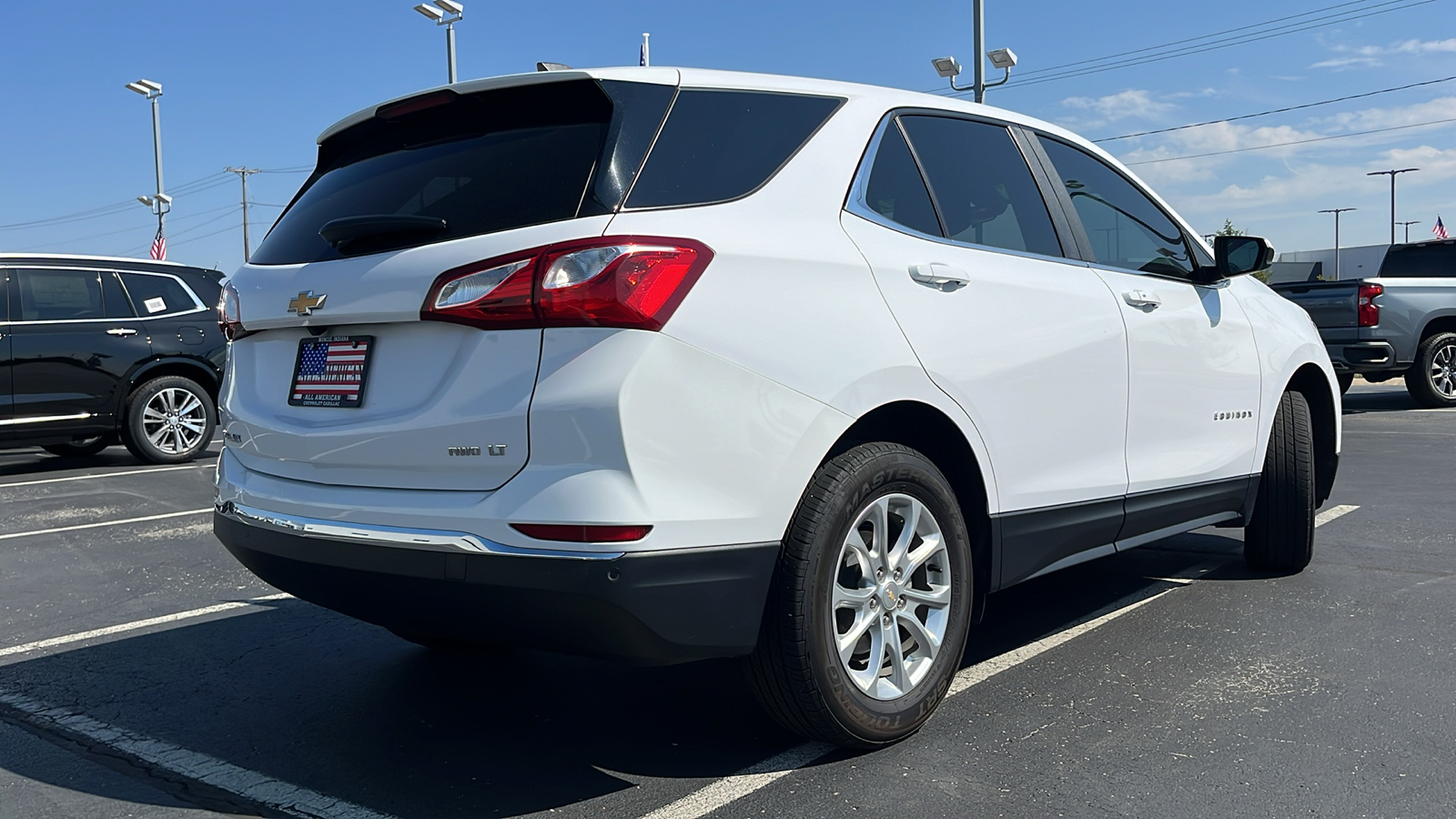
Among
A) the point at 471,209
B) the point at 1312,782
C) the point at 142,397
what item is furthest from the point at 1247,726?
the point at 142,397

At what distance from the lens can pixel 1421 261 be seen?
15.6 metres

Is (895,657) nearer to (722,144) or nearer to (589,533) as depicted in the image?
(589,533)

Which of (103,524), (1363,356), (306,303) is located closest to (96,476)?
(103,524)

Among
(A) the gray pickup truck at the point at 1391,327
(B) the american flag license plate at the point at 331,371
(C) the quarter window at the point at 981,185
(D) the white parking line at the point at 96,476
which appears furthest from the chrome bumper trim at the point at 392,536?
(A) the gray pickup truck at the point at 1391,327

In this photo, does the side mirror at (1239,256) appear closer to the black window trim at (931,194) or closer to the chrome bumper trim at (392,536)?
the black window trim at (931,194)

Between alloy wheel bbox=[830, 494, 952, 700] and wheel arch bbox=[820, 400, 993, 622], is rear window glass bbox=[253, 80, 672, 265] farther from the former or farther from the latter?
alloy wheel bbox=[830, 494, 952, 700]

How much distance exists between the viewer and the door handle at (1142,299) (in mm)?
4102

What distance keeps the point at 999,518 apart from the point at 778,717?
94 cm

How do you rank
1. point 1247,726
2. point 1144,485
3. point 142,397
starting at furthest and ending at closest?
point 142,397
point 1144,485
point 1247,726

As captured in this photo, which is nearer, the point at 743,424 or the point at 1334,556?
the point at 743,424

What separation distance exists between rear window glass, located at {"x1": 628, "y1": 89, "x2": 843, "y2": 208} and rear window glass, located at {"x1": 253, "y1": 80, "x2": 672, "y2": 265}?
57 millimetres

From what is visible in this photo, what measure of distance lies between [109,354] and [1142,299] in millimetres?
8965

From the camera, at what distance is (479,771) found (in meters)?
3.06

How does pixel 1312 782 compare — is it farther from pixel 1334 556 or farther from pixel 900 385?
pixel 1334 556
